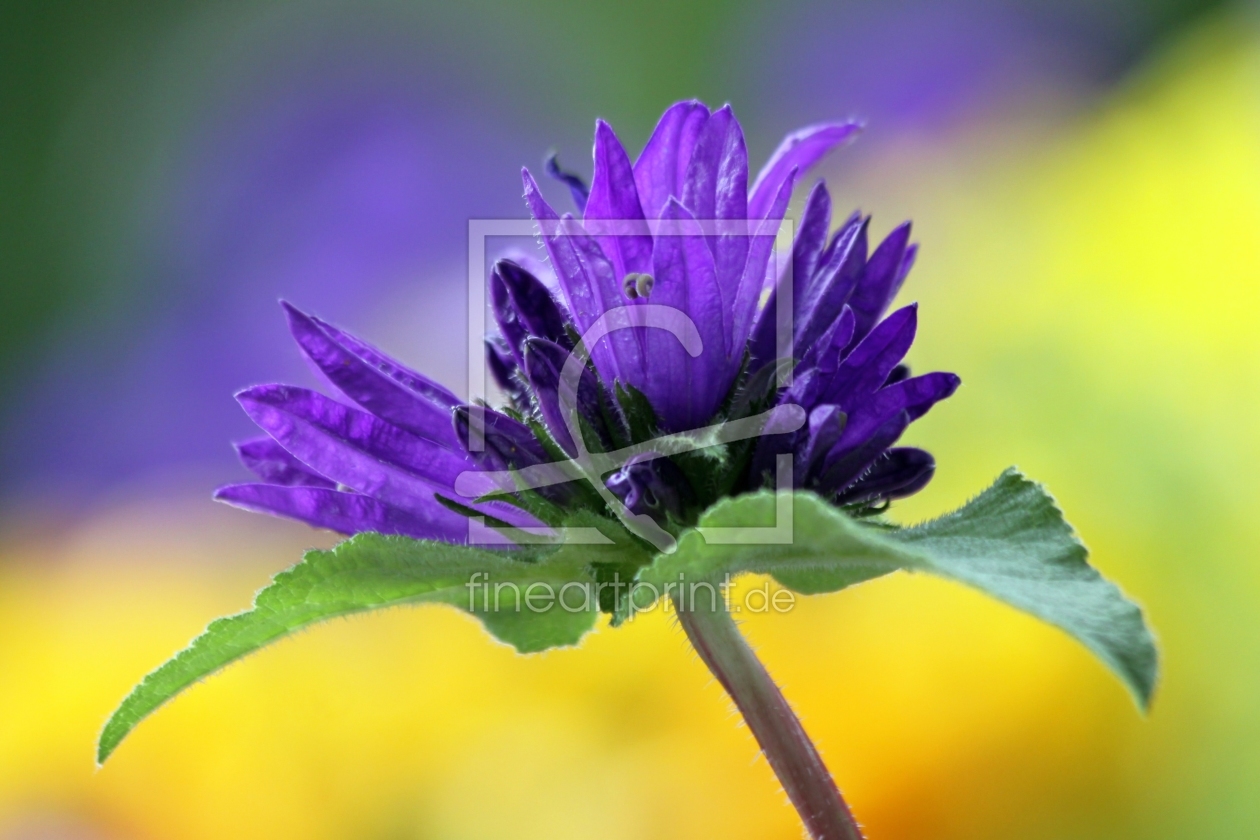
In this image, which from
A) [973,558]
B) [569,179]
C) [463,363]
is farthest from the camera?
[463,363]

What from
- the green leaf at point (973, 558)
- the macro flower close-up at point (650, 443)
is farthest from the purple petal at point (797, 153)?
the green leaf at point (973, 558)

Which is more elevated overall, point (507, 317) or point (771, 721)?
point (507, 317)

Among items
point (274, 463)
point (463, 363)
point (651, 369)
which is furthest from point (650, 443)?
point (463, 363)

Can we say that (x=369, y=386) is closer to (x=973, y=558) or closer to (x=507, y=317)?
(x=507, y=317)

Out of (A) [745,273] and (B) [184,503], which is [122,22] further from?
(A) [745,273]

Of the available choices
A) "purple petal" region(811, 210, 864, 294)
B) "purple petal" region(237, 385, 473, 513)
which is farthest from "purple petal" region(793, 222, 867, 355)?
"purple petal" region(237, 385, 473, 513)

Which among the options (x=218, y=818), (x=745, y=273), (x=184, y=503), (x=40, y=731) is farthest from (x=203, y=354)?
(x=745, y=273)

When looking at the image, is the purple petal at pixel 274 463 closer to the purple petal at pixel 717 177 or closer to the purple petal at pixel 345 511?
the purple petal at pixel 345 511
